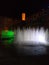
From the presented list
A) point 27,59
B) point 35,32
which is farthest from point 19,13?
point 27,59

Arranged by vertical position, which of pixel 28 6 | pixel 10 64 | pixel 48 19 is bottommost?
pixel 10 64

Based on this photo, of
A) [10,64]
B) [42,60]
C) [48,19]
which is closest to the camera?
[10,64]

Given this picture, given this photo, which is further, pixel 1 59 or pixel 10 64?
pixel 1 59

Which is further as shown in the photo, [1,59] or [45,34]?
[45,34]

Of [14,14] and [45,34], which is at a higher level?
[14,14]

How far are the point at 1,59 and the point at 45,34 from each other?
9.14 meters

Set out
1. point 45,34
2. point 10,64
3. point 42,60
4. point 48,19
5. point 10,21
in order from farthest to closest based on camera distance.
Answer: point 10,21, point 48,19, point 45,34, point 42,60, point 10,64

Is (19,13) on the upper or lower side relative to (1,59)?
upper

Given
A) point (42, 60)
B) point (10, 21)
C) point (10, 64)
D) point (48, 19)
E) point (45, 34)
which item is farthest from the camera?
point (10, 21)

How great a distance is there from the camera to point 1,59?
21.8 feet

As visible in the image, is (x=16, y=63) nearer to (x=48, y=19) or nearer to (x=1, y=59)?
(x=1, y=59)

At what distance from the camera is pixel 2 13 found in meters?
37.9

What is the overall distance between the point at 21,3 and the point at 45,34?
2236 cm

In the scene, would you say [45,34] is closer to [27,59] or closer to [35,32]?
[35,32]
